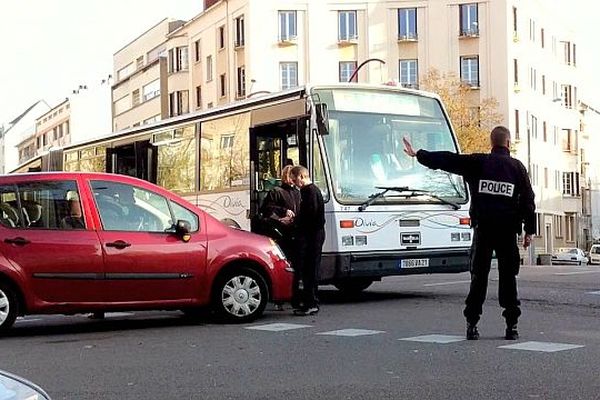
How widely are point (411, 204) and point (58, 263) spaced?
558 cm

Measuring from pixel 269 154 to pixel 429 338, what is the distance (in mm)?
5565

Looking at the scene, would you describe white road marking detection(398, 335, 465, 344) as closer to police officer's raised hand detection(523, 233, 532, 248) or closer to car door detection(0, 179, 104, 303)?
police officer's raised hand detection(523, 233, 532, 248)

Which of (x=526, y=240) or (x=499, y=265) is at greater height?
(x=526, y=240)

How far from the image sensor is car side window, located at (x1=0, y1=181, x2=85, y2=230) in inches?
402

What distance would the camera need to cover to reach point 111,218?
34.5ft

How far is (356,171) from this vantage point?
13555mm

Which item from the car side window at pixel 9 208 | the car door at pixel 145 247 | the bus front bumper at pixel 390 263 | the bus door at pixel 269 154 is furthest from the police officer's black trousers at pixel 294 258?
the car side window at pixel 9 208

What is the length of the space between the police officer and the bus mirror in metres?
4.37

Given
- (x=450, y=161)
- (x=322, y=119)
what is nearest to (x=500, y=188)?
(x=450, y=161)

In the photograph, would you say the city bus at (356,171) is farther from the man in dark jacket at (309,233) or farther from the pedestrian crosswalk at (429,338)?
the pedestrian crosswalk at (429,338)

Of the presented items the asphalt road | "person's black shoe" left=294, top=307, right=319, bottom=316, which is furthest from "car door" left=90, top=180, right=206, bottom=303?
"person's black shoe" left=294, top=307, right=319, bottom=316

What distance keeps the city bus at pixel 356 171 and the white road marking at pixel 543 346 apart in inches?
182

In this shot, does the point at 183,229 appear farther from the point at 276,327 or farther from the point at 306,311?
the point at 306,311

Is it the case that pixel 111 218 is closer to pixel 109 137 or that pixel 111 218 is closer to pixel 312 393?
pixel 312 393
